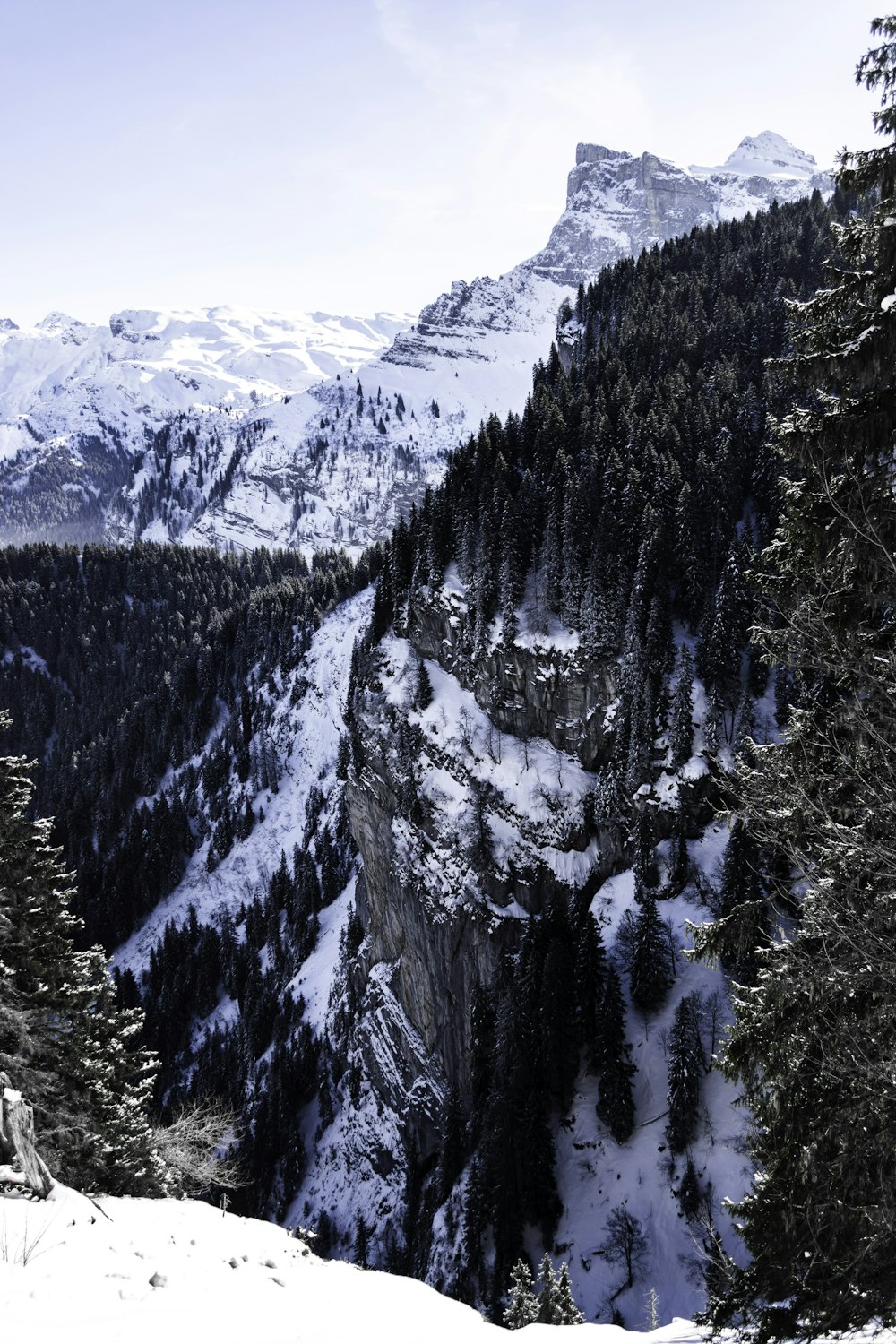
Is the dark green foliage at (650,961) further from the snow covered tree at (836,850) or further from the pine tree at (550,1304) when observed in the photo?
the snow covered tree at (836,850)

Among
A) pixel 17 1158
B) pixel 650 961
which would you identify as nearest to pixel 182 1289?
pixel 17 1158

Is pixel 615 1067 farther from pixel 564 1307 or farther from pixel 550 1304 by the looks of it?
pixel 550 1304

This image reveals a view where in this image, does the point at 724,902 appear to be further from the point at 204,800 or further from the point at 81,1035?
the point at 204,800

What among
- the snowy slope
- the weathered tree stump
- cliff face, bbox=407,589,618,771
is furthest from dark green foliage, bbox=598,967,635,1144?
the weathered tree stump

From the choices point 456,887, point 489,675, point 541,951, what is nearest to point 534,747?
point 489,675

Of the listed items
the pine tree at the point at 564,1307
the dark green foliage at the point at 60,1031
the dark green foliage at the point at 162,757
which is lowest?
the dark green foliage at the point at 162,757

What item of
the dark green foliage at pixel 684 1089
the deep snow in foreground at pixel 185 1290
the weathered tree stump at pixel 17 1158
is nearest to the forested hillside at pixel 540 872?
the dark green foliage at pixel 684 1089
